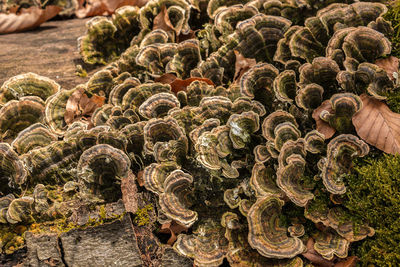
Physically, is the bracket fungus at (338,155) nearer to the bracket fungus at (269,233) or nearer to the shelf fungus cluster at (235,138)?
the shelf fungus cluster at (235,138)

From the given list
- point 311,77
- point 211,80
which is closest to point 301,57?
point 311,77

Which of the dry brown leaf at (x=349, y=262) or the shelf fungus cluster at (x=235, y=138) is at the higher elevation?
the shelf fungus cluster at (x=235, y=138)

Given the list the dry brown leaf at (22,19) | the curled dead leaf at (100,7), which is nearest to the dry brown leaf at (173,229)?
the curled dead leaf at (100,7)

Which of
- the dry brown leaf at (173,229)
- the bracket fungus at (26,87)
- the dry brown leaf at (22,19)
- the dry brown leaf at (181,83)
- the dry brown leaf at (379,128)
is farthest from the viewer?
the dry brown leaf at (22,19)

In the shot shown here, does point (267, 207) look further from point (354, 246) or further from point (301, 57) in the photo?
point (301, 57)

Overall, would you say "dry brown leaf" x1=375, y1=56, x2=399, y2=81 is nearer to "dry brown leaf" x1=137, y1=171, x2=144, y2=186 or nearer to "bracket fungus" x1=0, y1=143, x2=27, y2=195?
"dry brown leaf" x1=137, y1=171, x2=144, y2=186

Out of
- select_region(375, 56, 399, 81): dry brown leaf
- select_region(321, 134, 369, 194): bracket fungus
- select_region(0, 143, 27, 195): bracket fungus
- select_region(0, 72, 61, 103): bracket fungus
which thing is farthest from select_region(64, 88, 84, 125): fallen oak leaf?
select_region(375, 56, 399, 81): dry brown leaf

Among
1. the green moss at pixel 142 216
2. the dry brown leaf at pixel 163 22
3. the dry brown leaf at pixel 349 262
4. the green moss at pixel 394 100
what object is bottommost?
the dry brown leaf at pixel 349 262
